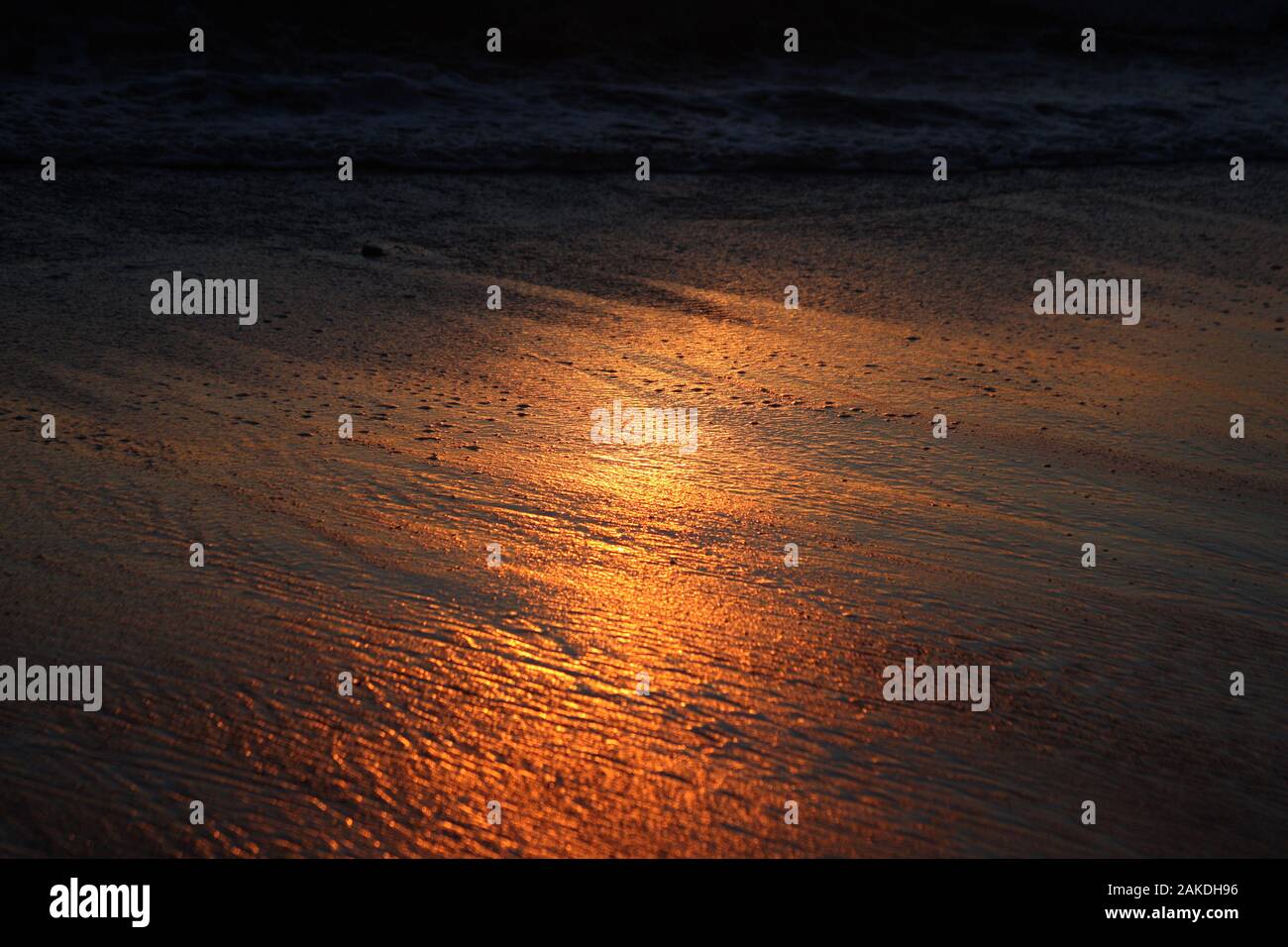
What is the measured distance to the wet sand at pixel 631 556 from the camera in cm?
182

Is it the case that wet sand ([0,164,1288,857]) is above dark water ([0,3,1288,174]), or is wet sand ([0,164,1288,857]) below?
below

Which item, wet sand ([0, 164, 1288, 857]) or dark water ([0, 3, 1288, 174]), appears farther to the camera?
dark water ([0, 3, 1288, 174])

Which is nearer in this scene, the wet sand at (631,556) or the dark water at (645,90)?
the wet sand at (631,556)

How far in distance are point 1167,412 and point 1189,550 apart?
997mm

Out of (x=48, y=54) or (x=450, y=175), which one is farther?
(x=48, y=54)

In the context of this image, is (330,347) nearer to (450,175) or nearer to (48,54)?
(450,175)

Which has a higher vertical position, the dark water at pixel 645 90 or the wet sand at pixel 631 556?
the dark water at pixel 645 90

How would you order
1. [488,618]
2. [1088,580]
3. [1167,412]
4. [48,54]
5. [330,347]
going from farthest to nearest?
[48,54] → [330,347] → [1167,412] → [1088,580] → [488,618]

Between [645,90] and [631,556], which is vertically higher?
[645,90]

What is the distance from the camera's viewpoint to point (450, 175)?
263 inches

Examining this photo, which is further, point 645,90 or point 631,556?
point 645,90

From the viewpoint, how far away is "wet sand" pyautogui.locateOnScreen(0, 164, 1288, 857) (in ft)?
5.98

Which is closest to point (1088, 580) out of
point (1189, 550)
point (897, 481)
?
point (1189, 550)

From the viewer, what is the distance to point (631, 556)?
2.60 m
